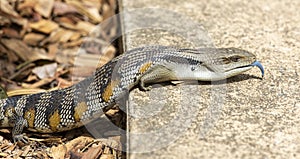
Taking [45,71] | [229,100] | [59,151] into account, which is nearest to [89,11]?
[45,71]

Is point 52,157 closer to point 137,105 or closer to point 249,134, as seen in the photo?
point 137,105

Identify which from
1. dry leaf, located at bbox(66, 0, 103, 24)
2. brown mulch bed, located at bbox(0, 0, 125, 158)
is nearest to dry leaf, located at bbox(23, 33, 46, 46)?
brown mulch bed, located at bbox(0, 0, 125, 158)

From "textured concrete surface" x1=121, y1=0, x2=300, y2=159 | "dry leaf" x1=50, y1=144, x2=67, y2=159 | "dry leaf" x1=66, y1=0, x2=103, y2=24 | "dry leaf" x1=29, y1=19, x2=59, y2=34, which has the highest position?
"dry leaf" x1=66, y1=0, x2=103, y2=24

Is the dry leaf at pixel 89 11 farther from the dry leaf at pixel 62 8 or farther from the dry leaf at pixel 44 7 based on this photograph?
the dry leaf at pixel 44 7

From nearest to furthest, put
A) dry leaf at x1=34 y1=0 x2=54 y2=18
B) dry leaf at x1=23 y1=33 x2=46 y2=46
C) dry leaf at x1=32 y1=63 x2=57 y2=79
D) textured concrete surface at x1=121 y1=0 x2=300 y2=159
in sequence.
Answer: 1. textured concrete surface at x1=121 y1=0 x2=300 y2=159
2. dry leaf at x1=32 y1=63 x2=57 y2=79
3. dry leaf at x1=23 y1=33 x2=46 y2=46
4. dry leaf at x1=34 y1=0 x2=54 y2=18

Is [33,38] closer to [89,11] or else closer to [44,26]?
[44,26]

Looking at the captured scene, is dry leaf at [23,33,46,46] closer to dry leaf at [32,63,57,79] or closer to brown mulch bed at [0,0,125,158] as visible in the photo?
brown mulch bed at [0,0,125,158]
